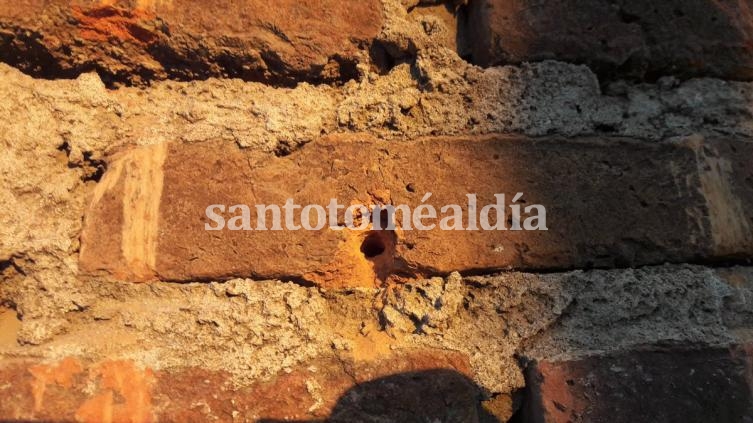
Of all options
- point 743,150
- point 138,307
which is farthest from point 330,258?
point 743,150

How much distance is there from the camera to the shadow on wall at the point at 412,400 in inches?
21.6

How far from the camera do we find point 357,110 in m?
0.63

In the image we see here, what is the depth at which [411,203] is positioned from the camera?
0.60m

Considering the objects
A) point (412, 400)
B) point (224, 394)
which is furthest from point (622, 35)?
point (224, 394)

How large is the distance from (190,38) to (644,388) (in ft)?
2.08

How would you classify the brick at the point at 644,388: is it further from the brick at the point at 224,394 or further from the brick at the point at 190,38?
the brick at the point at 190,38

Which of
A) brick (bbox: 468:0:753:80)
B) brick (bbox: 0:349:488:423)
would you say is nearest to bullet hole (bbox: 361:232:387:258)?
brick (bbox: 0:349:488:423)

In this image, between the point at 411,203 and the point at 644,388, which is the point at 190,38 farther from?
the point at 644,388

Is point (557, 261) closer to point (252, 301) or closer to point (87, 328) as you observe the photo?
point (252, 301)

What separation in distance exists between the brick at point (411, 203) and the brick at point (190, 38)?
102mm

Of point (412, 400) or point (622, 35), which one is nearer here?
point (412, 400)

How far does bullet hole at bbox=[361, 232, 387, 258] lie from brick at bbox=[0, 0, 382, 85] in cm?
20

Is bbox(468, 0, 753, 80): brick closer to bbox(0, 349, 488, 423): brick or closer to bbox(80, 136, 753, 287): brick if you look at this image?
bbox(80, 136, 753, 287): brick

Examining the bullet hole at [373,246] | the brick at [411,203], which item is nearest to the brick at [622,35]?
the brick at [411,203]
